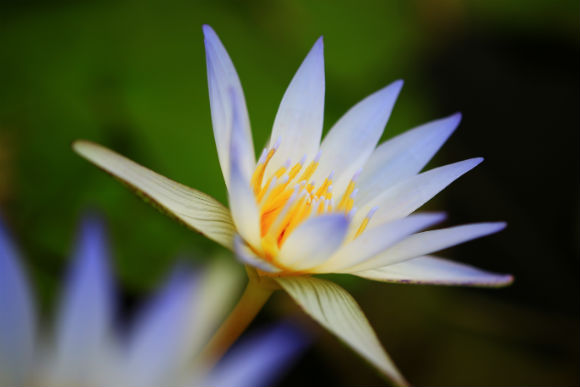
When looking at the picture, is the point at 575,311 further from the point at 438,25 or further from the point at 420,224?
the point at 420,224

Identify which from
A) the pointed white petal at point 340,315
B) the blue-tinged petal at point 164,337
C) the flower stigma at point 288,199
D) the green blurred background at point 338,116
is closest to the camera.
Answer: the blue-tinged petal at point 164,337

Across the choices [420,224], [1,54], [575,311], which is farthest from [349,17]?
[420,224]

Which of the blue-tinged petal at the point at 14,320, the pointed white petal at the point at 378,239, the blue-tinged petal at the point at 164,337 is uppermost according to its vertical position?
the blue-tinged petal at the point at 14,320

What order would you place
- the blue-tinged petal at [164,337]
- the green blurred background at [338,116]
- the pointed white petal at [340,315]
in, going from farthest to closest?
1. the green blurred background at [338,116]
2. the pointed white petal at [340,315]
3. the blue-tinged petal at [164,337]

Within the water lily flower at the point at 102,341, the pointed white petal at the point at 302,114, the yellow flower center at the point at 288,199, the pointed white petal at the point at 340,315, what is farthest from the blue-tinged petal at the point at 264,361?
the pointed white petal at the point at 302,114

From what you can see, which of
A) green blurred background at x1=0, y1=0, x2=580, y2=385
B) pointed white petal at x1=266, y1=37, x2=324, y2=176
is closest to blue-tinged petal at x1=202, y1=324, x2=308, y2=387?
pointed white petal at x1=266, y1=37, x2=324, y2=176

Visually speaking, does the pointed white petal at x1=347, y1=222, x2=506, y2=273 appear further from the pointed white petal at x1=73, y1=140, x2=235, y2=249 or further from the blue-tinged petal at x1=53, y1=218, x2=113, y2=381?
the blue-tinged petal at x1=53, y1=218, x2=113, y2=381

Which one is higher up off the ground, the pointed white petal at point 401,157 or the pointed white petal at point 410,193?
the pointed white petal at point 401,157

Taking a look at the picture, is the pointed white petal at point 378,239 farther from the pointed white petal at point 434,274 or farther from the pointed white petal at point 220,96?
the pointed white petal at point 220,96
